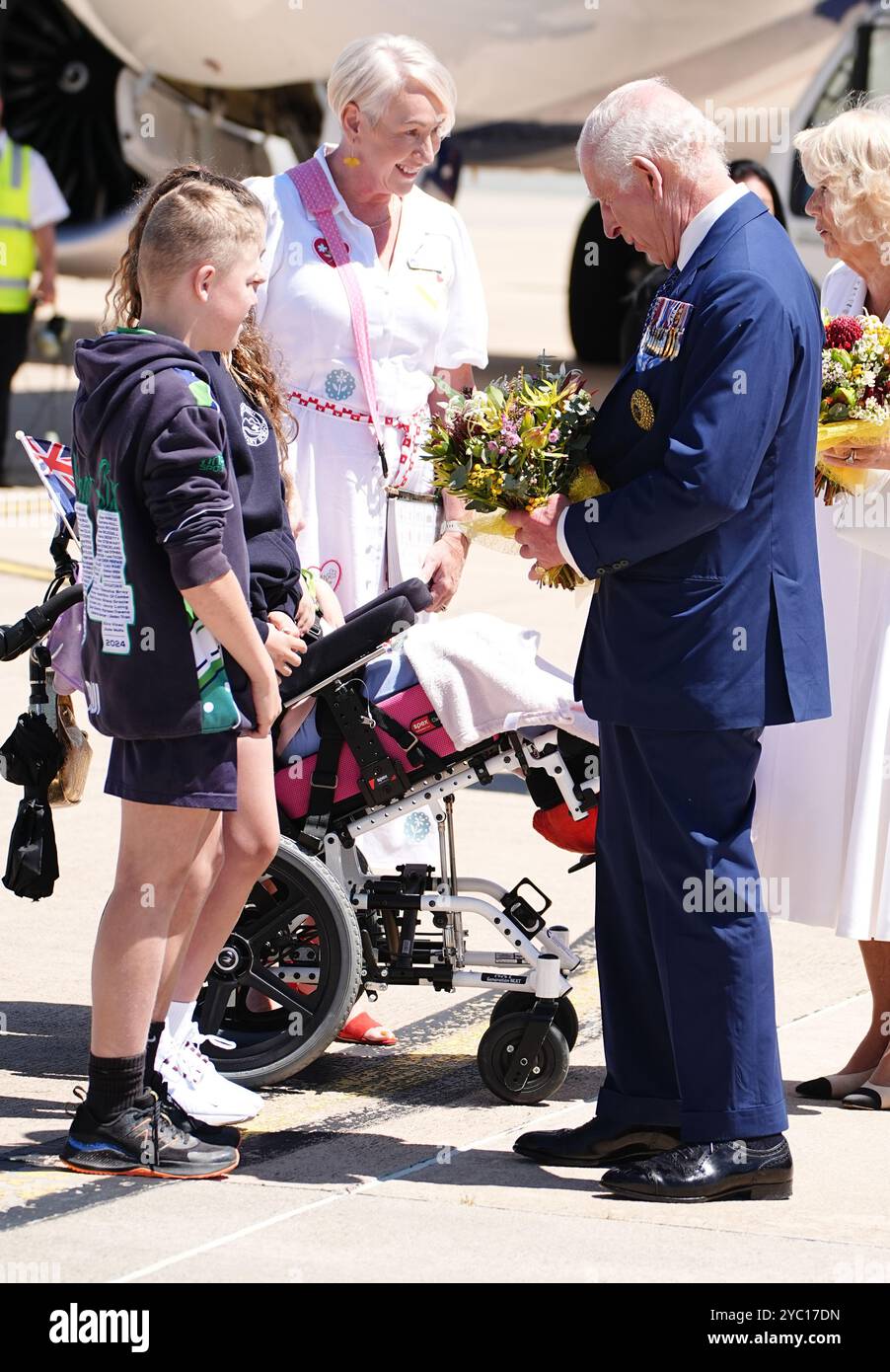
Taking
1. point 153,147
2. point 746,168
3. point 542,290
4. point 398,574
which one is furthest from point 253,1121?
point 542,290

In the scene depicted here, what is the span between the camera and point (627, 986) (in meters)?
3.90

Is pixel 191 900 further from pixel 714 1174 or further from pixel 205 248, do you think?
pixel 205 248

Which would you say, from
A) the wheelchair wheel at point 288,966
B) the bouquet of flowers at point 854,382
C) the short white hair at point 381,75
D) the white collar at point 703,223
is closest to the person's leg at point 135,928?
the wheelchair wheel at point 288,966

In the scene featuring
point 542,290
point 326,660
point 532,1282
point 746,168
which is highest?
point 542,290

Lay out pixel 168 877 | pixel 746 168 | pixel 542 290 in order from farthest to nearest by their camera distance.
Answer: pixel 542 290, pixel 746 168, pixel 168 877

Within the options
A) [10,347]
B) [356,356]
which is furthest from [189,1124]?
[10,347]

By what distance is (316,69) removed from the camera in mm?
11680

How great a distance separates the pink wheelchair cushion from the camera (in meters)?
4.20

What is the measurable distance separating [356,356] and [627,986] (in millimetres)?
1566

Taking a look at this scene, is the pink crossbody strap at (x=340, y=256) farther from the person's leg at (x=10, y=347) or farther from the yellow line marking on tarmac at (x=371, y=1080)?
the person's leg at (x=10, y=347)

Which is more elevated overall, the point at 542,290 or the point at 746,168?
the point at 542,290

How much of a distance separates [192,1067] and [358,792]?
68 cm

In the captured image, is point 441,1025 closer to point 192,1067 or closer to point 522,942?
point 522,942

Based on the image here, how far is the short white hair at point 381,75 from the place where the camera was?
4418 mm
